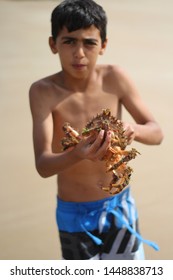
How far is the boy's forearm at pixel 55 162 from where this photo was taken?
1.96 m

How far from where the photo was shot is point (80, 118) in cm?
227

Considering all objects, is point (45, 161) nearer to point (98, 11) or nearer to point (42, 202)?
point (98, 11)

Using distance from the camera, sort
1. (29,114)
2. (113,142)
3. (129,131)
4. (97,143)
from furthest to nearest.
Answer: (29,114) → (129,131) → (113,142) → (97,143)

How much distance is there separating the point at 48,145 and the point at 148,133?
1.47 feet

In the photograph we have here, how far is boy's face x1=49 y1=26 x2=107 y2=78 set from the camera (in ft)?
7.03

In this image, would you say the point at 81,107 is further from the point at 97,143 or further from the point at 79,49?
the point at 97,143

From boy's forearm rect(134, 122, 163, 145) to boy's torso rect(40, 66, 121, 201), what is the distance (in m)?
0.18

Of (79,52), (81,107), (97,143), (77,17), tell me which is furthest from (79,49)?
(97,143)

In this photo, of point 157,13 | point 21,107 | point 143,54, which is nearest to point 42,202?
point 21,107

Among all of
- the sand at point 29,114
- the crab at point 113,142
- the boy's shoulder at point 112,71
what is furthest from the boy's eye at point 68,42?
the sand at point 29,114

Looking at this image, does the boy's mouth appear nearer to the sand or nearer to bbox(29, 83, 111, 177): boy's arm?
bbox(29, 83, 111, 177): boy's arm

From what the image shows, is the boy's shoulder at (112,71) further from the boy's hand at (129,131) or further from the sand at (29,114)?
the sand at (29,114)

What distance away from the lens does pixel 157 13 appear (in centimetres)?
531

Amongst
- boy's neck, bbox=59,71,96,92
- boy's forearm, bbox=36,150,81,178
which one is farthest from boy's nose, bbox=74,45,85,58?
boy's forearm, bbox=36,150,81,178
